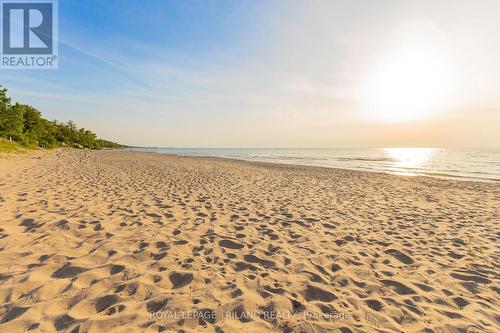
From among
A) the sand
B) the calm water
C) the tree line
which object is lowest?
the sand

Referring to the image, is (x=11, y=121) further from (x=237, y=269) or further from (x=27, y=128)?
(x=237, y=269)

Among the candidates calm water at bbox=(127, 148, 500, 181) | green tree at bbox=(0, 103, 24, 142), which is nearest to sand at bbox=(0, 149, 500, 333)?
calm water at bbox=(127, 148, 500, 181)

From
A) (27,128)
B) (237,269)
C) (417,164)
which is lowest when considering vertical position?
(237,269)

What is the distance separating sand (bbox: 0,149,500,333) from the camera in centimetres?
325

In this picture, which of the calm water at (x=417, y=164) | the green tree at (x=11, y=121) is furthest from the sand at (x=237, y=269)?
the green tree at (x=11, y=121)

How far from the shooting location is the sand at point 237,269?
325 centimetres

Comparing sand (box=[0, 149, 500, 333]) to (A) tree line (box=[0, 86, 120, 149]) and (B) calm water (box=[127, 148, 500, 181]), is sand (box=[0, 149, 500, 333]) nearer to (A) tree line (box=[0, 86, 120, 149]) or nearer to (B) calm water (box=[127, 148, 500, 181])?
(B) calm water (box=[127, 148, 500, 181])

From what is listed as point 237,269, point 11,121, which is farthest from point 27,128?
point 237,269

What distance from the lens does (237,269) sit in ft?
14.8

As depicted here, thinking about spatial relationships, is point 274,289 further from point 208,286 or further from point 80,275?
point 80,275

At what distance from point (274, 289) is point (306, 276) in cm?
73

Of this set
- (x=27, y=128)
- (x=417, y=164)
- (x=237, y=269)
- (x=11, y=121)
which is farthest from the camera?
(x=27, y=128)

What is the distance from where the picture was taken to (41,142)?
2250 inches

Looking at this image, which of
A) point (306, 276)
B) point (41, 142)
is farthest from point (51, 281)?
point (41, 142)
